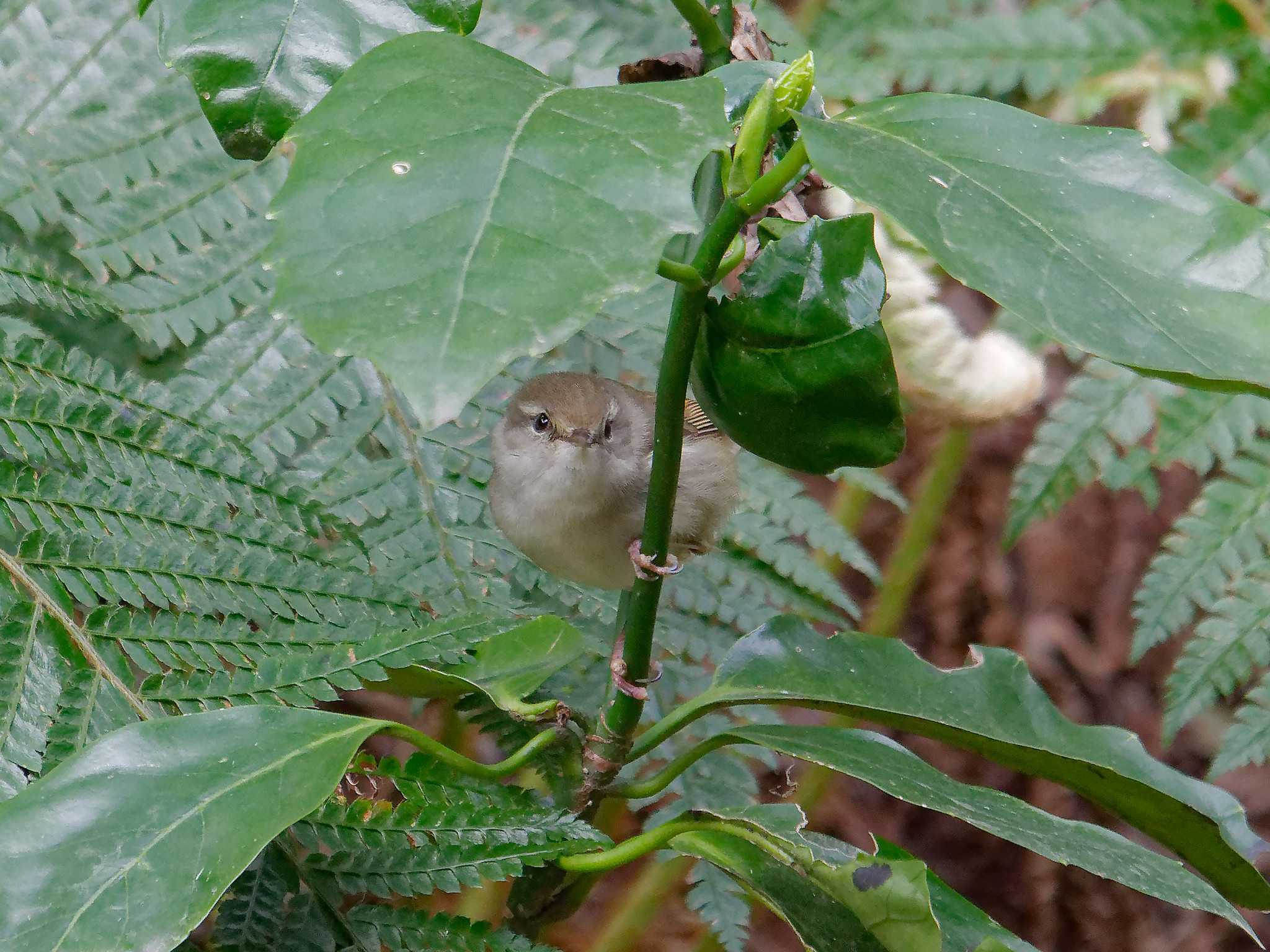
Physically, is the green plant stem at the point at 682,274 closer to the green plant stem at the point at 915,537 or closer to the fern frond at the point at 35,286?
the fern frond at the point at 35,286

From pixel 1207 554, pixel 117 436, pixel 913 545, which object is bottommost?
pixel 913 545

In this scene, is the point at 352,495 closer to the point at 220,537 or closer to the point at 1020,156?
the point at 220,537

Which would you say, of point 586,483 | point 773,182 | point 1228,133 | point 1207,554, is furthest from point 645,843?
point 1228,133

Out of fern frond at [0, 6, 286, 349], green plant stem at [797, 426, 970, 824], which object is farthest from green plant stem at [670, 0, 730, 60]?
green plant stem at [797, 426, 970, 824]

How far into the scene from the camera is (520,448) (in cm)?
197

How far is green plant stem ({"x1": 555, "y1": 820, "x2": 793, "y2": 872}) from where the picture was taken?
3.45 feet

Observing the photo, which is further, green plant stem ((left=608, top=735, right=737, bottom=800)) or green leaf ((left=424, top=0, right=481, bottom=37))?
green plant stem ((left=608, top=735, right=737, bottom=800))

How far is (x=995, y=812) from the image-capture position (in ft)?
3.50

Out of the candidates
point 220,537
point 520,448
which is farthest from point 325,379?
point 220,537

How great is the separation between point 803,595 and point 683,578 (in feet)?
0.68

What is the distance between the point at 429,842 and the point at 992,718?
51cm

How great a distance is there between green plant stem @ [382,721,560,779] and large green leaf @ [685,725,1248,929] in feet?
0.52

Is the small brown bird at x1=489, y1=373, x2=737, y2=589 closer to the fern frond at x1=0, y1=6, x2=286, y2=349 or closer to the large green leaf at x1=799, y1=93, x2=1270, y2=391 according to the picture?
the fern frond at x1=0, y1=6, x2=286, y2=349

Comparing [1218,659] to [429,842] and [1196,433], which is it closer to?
[1196,433]
